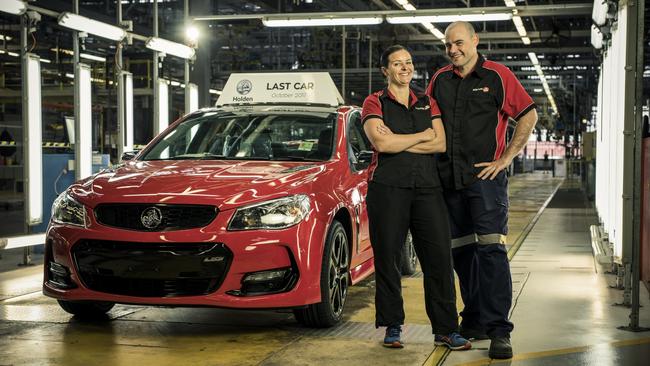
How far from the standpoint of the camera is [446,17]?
43.2ft

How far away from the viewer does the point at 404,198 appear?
4.90m

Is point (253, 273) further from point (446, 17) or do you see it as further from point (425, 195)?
point (446, 17)

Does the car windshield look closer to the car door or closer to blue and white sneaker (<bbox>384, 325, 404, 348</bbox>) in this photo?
the car door

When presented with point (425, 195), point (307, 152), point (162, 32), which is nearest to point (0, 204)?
point (162, 32)

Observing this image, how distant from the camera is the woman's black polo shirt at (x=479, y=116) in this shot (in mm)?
4816

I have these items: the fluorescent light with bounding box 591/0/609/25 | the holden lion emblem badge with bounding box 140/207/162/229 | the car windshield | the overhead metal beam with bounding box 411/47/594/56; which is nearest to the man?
the car windshield

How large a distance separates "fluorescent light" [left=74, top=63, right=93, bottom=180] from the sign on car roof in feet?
7.21

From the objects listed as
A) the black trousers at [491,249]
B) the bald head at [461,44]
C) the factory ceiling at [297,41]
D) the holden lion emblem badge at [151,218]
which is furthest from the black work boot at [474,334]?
the factory ceiling at [297,41]

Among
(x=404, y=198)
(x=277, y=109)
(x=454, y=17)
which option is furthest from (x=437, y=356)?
(x=454, y=17)

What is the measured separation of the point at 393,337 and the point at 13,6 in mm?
5079

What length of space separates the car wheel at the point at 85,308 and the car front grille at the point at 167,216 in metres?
0.85

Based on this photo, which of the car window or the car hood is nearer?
the car hood

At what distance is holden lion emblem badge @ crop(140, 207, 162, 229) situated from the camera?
16.9 ft

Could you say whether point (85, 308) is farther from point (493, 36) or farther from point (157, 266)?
point (493, 36)
